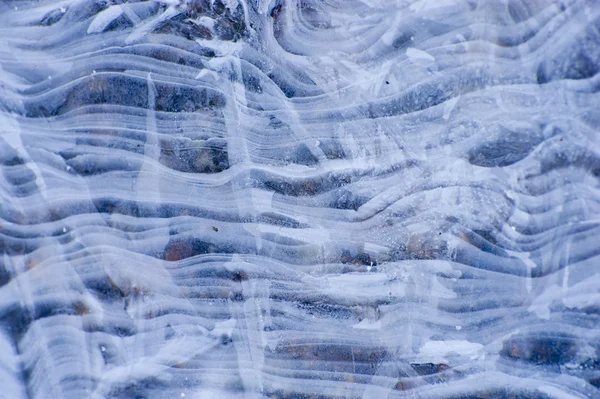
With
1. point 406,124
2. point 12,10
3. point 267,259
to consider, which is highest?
point 12,10

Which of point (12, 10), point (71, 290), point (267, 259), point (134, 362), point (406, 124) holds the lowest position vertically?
point (134, 362)

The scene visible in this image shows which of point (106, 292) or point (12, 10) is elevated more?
point (12, 10)

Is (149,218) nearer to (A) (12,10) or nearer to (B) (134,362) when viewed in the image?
(B) (134,362)

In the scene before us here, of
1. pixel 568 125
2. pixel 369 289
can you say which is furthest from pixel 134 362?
pixel 568 125

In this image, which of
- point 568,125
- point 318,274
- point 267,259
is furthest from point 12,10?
point 568,125

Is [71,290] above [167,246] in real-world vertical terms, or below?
below

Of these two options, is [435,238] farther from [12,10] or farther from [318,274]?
[12,10]
